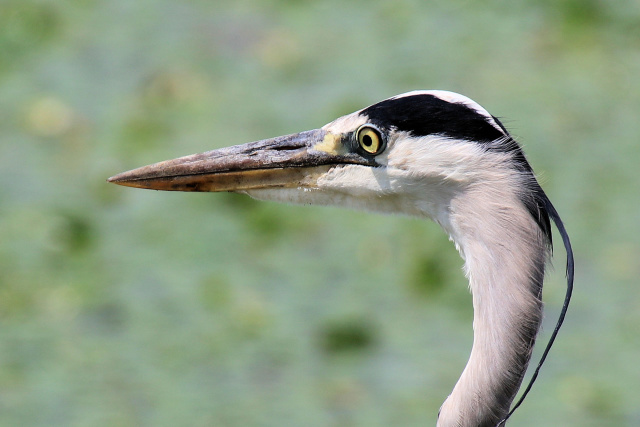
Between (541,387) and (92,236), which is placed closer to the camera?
(541,387)

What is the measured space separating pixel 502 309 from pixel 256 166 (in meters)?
0.75

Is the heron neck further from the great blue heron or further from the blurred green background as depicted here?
the blurred green background

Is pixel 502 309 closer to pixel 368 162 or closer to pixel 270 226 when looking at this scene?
pixel 368 162

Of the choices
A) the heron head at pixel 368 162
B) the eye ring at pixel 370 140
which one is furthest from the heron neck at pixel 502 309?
the eye ring at pixel 370 140

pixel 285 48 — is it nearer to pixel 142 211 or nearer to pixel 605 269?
pixel 142 211

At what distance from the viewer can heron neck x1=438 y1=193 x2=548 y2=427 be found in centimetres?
225

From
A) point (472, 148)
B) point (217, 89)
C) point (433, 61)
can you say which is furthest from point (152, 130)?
point (472, 148)

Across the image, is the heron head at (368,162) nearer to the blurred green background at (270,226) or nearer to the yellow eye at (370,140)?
the yellow eye at (370,140)

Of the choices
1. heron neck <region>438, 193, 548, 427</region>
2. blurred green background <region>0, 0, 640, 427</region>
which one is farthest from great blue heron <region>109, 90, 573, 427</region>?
blurred green background <region>0, 0, 640, 427</region>

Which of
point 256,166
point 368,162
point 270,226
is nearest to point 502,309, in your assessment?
point 368,162

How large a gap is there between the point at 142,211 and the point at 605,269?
7.42 feet

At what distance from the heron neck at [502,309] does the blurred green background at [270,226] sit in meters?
2.00

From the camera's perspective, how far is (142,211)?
16.7 feet

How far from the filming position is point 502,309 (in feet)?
7.39
